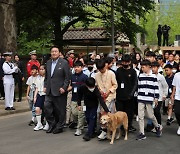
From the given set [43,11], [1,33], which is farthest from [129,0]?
[1,33]

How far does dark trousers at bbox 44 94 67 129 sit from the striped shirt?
200 cm

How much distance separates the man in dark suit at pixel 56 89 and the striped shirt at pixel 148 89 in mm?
1889

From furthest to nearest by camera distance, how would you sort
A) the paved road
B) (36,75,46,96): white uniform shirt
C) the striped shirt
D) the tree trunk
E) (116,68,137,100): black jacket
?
the tree trunk < (36,75,46,96): white uniform shirt < (116,68,137,100): black jacket < the striped shirt < the paved road

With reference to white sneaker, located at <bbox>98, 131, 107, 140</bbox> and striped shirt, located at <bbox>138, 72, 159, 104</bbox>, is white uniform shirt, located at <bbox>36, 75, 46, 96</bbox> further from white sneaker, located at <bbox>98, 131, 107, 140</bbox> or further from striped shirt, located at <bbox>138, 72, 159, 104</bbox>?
striped shirt, located at <bbox>138, 72, 159, 104</bbox>

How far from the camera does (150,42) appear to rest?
55.0 meters

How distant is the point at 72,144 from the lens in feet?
27.9

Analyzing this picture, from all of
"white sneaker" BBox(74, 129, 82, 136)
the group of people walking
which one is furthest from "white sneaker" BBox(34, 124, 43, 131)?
"white sneaker" BBox(74, 129, 82, 136)

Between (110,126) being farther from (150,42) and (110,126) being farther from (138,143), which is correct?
(150,42)

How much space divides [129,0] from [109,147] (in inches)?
694

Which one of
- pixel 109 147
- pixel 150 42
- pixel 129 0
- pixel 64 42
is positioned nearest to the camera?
pixel 109 147

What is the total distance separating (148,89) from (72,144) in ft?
6.87

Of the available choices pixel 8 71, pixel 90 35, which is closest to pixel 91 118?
pixel 8 71

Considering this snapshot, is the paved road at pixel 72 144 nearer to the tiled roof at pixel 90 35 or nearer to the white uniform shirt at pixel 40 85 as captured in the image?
the white uniform shirt at pixel 40 85

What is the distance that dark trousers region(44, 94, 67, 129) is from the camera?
9.77 metres
